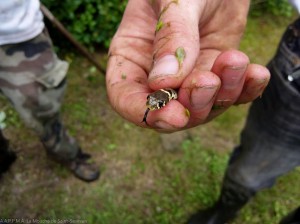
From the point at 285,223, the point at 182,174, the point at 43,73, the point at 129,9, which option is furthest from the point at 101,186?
the point at 129,9

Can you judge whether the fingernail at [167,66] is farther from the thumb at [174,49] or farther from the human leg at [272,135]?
the human leg at [272,135]

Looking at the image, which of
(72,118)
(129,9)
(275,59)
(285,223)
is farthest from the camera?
(72,118)

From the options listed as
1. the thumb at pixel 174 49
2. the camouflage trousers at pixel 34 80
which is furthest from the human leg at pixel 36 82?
the thumb at pixel 174 49

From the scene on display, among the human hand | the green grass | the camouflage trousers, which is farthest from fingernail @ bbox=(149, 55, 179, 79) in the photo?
the green grass

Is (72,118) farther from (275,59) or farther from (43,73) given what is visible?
(275,59)

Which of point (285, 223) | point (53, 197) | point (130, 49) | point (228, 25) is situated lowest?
point (53, 197)

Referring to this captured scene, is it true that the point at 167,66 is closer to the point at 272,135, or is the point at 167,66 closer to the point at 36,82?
the point at 272,135

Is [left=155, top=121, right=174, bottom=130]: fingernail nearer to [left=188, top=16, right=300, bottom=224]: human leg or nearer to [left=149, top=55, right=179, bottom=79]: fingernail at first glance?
[left=149, top=55, right=179, bottom=79]: fingernail
